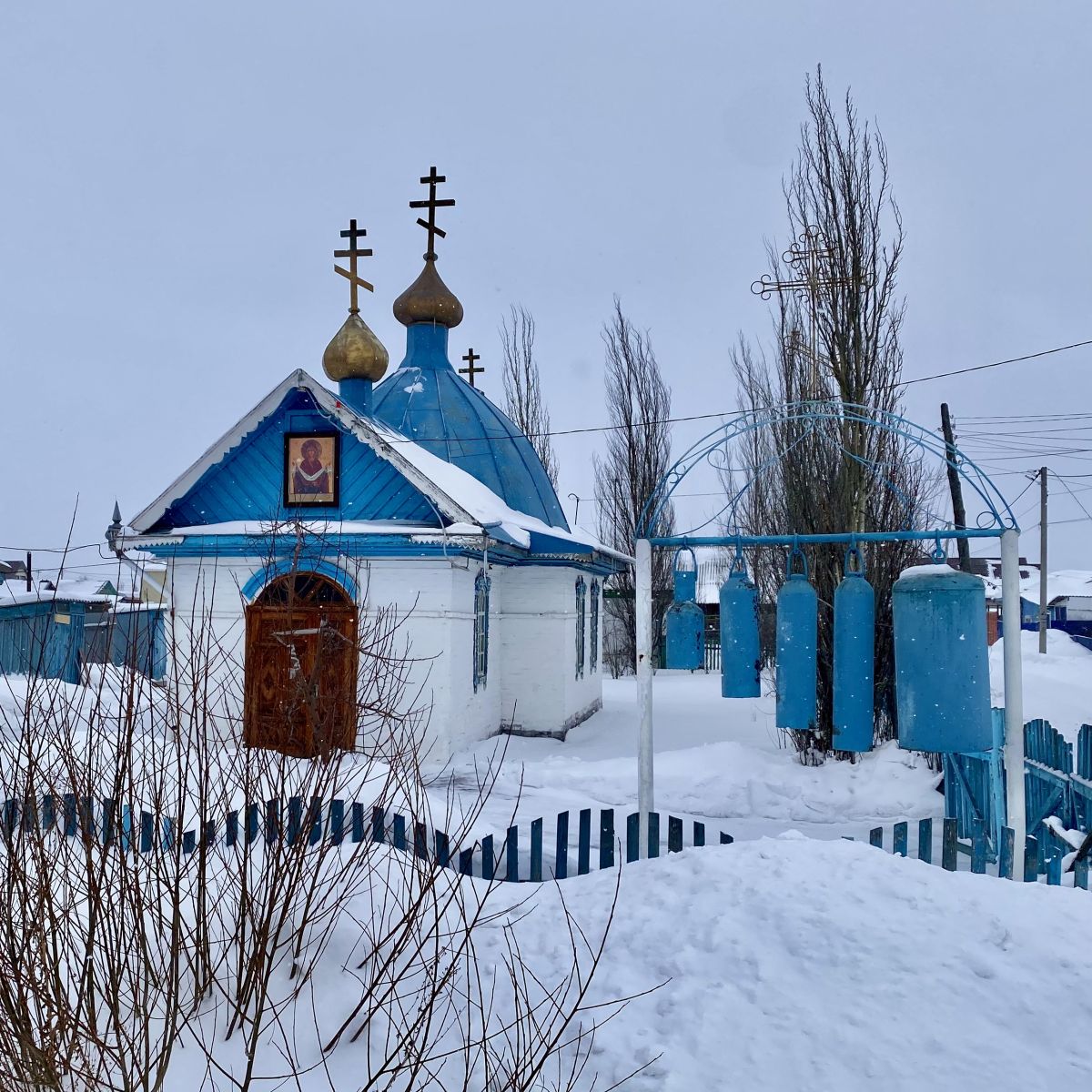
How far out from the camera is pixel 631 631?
24.3 metres

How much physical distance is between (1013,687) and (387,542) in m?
6.53

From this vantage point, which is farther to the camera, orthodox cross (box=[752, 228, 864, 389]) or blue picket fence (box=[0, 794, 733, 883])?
orthodox cross (box=[752, 228, 864, 389])

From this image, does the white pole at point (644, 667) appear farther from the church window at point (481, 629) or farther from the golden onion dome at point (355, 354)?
the golden onion dome at point (355, 354)

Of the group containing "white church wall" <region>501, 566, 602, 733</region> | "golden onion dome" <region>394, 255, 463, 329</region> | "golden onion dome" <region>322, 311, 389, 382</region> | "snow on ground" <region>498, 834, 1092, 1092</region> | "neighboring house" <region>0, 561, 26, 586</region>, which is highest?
"golden onion dome" <region>394, 255, 463, 329</region>

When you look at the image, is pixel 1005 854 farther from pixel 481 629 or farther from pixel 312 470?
pixel 312 470

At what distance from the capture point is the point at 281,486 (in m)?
10.9

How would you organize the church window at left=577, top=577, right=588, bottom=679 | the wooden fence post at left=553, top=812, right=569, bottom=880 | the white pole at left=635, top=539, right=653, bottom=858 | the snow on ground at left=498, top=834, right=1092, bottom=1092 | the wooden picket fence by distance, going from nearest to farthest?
the snow on ground at left=498, top=834, right=1092, bottom=1092, the wooden picket fence, the wooden fence post at left=553, top=812, right=569, bottom=880, the white pole at left=635, top=539, right=653, bottom=858, the church window at left=577, top=577, right=588, bottom=679

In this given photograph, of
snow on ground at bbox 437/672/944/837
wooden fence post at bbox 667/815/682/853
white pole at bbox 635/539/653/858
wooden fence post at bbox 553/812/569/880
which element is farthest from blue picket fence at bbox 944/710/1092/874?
wooden fence post at bbox 553/812/569/880

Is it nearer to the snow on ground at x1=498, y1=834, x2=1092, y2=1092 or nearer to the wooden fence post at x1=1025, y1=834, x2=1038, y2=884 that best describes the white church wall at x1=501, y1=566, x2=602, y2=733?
the snow on ground at x1=498, y1=834, x2=1092, y2=1092

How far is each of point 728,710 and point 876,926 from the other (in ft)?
39.5

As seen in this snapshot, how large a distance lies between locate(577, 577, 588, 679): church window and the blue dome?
1.17 metres

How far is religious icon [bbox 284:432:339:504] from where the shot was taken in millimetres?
10820

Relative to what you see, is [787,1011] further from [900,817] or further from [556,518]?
[556,518]

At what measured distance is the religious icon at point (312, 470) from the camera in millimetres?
10820
